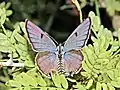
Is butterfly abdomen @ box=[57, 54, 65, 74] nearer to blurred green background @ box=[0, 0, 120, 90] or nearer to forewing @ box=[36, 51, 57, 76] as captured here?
forewing @ box=[36, 51, 57, 76]

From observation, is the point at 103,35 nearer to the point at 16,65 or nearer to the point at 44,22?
the point at 16,65

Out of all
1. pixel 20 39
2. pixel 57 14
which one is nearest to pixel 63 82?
pixel 20 39

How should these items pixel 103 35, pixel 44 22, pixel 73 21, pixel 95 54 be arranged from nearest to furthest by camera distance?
pixel 95 54 → pixel 103 35 → pixel 44 22 → pixel 73 21

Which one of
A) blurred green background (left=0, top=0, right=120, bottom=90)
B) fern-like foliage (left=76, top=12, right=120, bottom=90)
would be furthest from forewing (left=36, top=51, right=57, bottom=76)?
blurred green background (left=0, top=0, right=120, bottom=90)

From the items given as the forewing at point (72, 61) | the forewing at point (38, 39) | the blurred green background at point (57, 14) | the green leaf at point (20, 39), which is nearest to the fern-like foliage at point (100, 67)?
the forewing at point (72, 61)

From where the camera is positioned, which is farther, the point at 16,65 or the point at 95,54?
the point at 16,65

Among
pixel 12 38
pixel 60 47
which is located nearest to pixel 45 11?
pixel 12 38

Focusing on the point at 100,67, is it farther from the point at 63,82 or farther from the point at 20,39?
the point at 20,39
